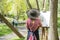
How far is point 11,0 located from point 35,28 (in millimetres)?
12909

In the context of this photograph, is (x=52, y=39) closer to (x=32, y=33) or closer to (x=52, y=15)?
(x=52, y=15)

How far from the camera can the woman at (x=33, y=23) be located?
5297 mm

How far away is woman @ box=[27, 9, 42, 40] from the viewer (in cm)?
530

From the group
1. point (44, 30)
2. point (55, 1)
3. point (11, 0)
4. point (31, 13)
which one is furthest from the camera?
point (11, 0)

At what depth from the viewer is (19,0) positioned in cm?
1847

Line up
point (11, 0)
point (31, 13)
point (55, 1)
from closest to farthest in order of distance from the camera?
point (31, 13) < point (55, 1) < point (11, 0)

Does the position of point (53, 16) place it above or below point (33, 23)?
below

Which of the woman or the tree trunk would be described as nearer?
the woman

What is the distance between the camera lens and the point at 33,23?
5391 millimetres

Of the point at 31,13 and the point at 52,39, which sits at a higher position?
the point at 31,13

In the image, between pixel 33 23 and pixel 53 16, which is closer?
pixel 33 23

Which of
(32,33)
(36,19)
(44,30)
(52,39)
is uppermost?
(36,19)

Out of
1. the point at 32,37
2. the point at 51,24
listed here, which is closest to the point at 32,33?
the point at 32,37

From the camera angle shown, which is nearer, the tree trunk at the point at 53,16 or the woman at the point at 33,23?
the woman at the point at 33,23
